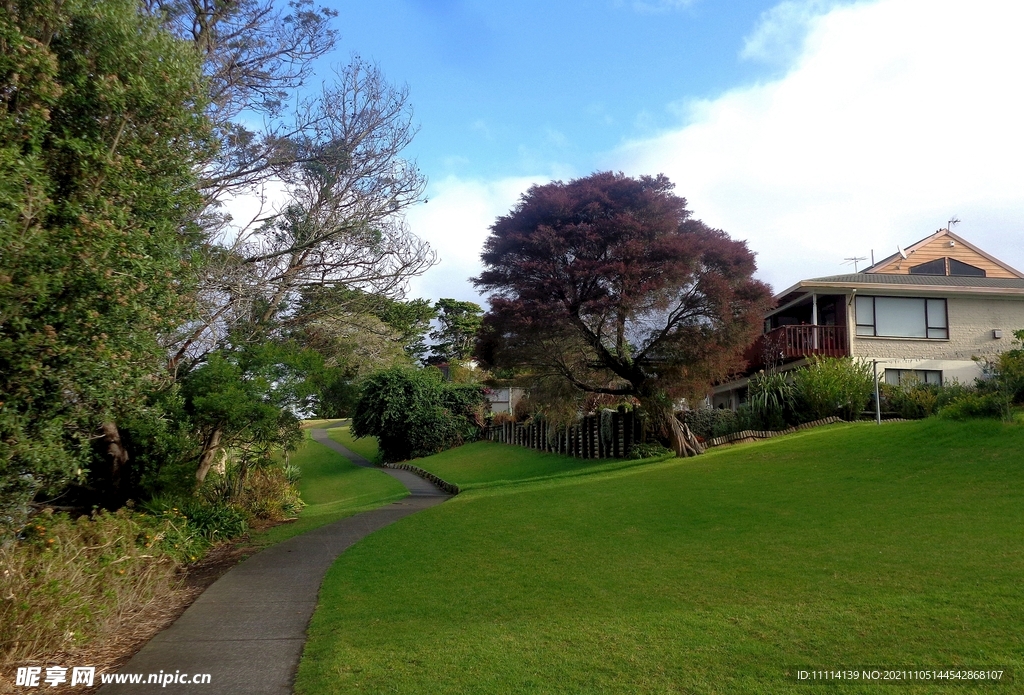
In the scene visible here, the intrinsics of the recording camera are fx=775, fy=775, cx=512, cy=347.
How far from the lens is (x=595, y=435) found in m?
24.8

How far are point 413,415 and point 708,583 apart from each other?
29600 millimetres

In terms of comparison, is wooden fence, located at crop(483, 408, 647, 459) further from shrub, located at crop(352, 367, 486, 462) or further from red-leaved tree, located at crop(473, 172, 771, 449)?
shrub, located at crop(352, 367, 486, 462)

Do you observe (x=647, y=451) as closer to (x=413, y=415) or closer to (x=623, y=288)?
(x=623, y=288)

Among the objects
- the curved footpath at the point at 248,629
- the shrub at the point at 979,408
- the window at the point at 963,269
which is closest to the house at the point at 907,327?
the window at the point at 963,269

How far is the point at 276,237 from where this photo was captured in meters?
15.4

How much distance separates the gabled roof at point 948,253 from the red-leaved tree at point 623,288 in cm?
1583

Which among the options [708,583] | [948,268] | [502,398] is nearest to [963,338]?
[948,268]

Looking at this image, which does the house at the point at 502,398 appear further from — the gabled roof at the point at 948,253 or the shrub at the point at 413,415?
the gabled roof at the point at 948,253

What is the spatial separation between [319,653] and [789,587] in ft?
14.6

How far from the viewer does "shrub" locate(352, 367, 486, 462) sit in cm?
3666

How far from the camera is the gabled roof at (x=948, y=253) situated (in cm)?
3206

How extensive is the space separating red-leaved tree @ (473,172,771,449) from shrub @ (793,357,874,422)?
2213 mm

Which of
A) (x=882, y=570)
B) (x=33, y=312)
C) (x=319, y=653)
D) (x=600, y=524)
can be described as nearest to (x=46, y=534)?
(x=33, y=312)

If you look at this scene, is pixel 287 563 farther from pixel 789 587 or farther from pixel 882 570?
pixel 882 570
